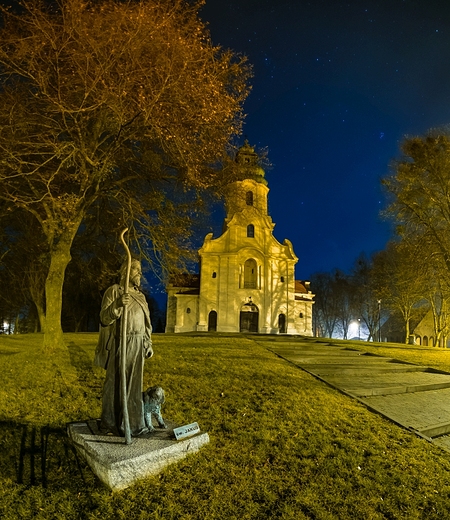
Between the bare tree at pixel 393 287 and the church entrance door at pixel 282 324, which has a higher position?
the bare tree at pixel 393 287

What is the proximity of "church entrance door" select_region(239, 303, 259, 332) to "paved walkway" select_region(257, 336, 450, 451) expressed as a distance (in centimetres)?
2514

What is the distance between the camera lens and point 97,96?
392 inches

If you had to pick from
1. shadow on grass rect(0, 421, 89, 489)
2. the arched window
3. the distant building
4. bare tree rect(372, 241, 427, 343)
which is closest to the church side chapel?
the arched window

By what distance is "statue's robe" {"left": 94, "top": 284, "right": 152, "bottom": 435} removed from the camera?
4820 mm

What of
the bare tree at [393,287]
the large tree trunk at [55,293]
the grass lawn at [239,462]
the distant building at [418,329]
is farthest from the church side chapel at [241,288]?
the grass lawn at [239,462]

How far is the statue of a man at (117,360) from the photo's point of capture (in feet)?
15.8

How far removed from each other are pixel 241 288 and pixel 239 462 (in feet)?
112

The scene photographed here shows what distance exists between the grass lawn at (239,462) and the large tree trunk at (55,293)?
2684 millimetres

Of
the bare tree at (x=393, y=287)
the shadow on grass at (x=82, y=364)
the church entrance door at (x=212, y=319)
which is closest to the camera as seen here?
the shadow on grass at (x=82, y=364)

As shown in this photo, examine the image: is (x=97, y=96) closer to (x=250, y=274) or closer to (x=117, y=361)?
(x=117, y=361)

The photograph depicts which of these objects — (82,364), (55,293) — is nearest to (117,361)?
(82,364)

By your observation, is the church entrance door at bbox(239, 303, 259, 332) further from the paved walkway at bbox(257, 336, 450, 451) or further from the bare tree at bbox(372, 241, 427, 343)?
the paved walkway at bbox(257, 336, 450, 451)

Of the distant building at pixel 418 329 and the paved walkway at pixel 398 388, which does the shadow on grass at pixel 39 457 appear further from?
the distant building at pixel 418 329

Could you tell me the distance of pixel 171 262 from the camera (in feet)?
46.6
